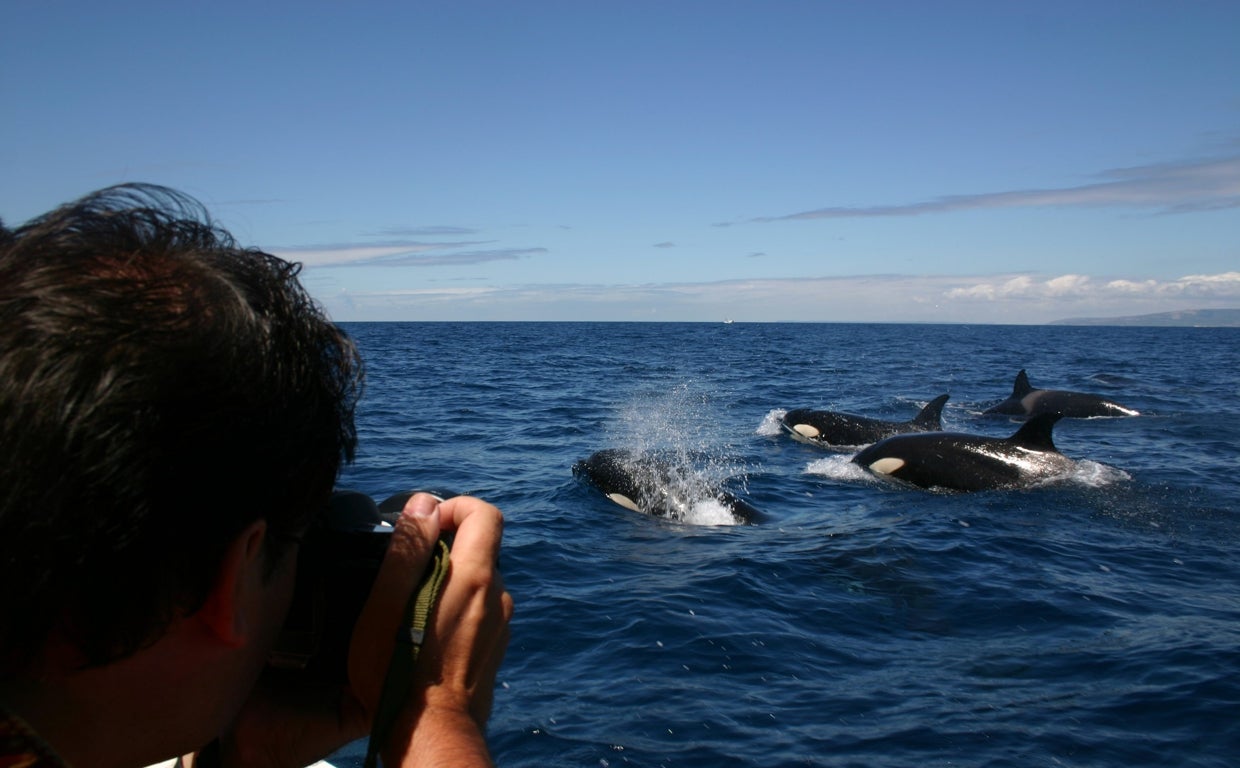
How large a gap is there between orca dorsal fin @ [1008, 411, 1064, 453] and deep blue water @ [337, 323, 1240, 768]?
686 mm

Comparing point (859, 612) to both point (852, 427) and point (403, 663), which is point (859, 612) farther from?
point (852, 427)

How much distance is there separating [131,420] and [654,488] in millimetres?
10777

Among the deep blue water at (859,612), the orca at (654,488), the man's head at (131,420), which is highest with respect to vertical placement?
the man's head at (131,420)

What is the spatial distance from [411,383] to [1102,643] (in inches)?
1027

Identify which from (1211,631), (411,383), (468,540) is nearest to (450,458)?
(1211,631)

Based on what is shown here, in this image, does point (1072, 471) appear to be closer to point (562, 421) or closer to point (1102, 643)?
point (1102, 643)

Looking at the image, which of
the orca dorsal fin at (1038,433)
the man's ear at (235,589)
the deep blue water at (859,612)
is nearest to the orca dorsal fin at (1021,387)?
the deep blue water at (859,612)

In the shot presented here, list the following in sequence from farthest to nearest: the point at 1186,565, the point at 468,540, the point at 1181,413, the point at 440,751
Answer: the point at 1181,413 → the point at 1186,565 → the point at 468,540 → the point at 440,751

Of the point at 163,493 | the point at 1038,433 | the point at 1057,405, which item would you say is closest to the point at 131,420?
the point at 163,493

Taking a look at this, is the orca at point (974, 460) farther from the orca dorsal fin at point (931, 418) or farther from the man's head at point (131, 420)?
the man's head at point (131, 420)

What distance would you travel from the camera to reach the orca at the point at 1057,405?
21.8 m

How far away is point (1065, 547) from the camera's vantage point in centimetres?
977

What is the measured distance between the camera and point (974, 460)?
13070mm

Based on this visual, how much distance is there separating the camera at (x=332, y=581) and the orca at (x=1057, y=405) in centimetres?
2227
